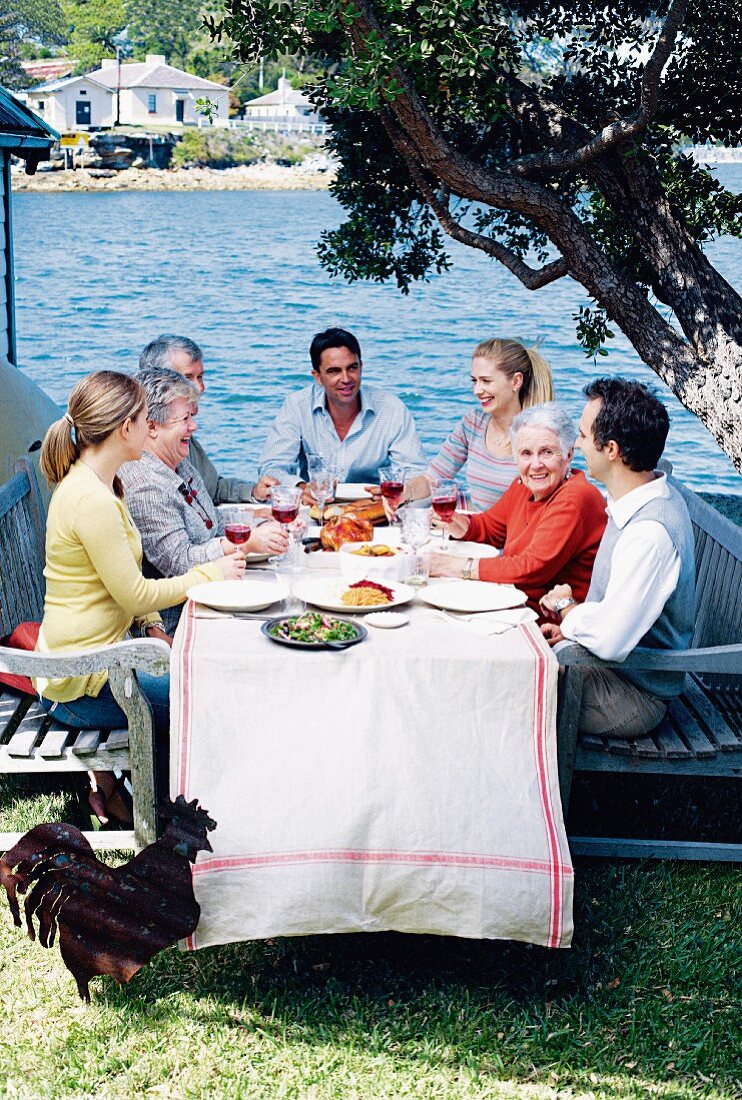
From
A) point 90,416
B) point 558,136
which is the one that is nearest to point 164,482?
point 90,416

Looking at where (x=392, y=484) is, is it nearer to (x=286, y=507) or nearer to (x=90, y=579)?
(x=286, y=507)

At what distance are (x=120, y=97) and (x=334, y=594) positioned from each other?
295ft

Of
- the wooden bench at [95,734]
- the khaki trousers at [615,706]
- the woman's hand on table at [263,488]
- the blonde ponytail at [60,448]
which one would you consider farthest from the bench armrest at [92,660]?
the woman's hand on table at [263,488]

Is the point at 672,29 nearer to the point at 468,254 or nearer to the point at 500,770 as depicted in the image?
the point at 500,770

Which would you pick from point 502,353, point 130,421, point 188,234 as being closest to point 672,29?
point 502,353

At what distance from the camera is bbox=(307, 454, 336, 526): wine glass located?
4088mm

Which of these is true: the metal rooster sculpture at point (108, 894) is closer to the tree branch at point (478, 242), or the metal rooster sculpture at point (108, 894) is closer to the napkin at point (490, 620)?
the napkin at point (490, 620)

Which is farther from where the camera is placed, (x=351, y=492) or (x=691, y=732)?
(x=351, y=492)

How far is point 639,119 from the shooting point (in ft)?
18.4

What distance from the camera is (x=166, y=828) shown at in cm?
285

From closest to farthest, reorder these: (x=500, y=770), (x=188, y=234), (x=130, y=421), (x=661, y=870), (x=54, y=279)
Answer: (x=500, y=770) → (x=130, y=421) → (x=661, y=870) → (x=54, y=279) → (x=188, y=234)

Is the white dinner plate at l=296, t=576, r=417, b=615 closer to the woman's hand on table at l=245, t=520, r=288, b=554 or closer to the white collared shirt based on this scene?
the woman's hand on table at l=245, t=520, r=288, b=554

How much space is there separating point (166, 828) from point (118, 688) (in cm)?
50

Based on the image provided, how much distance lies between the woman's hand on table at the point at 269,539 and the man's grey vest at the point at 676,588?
3.27 feet
